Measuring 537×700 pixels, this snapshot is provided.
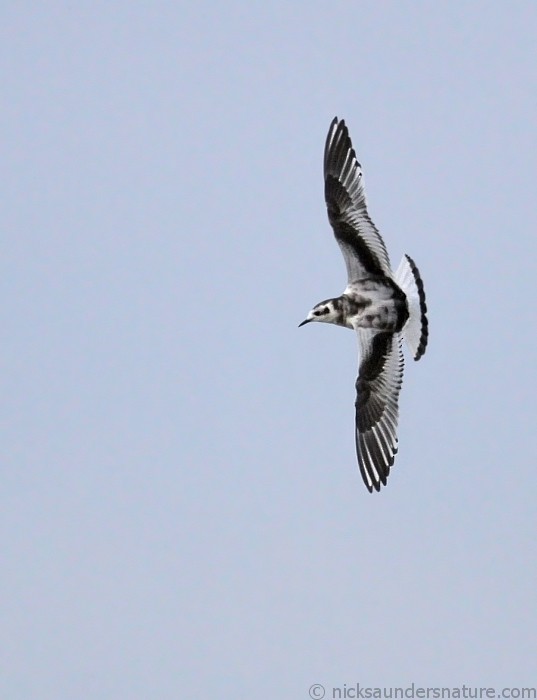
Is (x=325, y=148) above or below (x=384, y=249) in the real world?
above

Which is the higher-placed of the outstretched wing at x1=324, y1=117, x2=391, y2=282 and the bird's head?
the outstretched wing at x1=324, y1=117, x2=391, y2=282

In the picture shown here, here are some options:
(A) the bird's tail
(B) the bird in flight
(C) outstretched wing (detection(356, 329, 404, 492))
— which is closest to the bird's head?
(B) the bird in flight

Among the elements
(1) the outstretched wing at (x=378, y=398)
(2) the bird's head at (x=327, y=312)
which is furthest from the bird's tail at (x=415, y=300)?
(2) the bird's head at (x=327, y=312)

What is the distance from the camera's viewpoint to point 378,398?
20062 mm

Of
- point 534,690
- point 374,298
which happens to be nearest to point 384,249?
point 374,298

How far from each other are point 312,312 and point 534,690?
8.86 meters

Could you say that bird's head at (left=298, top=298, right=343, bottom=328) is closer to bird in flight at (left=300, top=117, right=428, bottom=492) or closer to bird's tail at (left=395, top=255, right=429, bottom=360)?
bird in flight at (left=300, top=117, right=428, bottom=492)

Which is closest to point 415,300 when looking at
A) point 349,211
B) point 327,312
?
point 327,312

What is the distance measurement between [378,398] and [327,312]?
83.7 inches

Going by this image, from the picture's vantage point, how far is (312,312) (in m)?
20.1

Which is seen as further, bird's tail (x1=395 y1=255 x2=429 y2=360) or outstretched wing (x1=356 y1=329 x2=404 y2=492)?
outstretched wing (x1=356 y1=329 x2=404 y2=492)

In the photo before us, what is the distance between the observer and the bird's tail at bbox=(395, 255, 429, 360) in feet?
64.3

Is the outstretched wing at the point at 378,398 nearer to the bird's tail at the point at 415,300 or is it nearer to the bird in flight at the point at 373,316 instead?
the bird in flight at the point at 373,316

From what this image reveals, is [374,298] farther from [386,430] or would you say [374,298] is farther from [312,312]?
[386,430]
